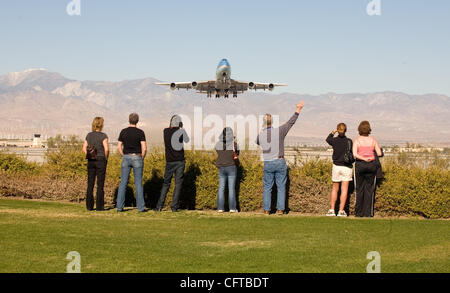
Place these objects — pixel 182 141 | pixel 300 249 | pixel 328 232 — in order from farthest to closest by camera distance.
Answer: pixel 182 141 → pixel 328 232 → pixel 300 249

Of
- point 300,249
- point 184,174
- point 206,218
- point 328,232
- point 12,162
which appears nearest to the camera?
point 300,249

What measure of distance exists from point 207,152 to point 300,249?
6.24 meters

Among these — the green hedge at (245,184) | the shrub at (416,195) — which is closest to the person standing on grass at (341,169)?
the green hedge at (245,184)

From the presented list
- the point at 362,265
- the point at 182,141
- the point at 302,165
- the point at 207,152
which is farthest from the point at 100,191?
the point at 362,265

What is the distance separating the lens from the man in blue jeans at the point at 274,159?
37.0ft

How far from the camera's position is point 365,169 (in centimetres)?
1097

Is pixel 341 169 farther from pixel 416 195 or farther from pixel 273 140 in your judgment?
pixel 416 195

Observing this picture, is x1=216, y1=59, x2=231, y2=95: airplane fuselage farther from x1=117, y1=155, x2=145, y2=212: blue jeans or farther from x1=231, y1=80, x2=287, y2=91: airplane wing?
x1=117, y1=155, x2=145, y2=212: blue jeans

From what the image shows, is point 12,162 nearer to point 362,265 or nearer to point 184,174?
point 184,174

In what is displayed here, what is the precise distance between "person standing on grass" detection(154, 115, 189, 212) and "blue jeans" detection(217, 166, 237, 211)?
2.83 ft

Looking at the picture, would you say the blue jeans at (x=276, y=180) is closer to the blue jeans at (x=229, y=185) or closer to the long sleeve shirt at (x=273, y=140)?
the long sleeve shirt at (x=273, y=140)

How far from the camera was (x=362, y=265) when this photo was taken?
658cm

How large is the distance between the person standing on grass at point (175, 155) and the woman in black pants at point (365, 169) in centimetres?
352

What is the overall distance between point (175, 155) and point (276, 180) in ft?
7.15
